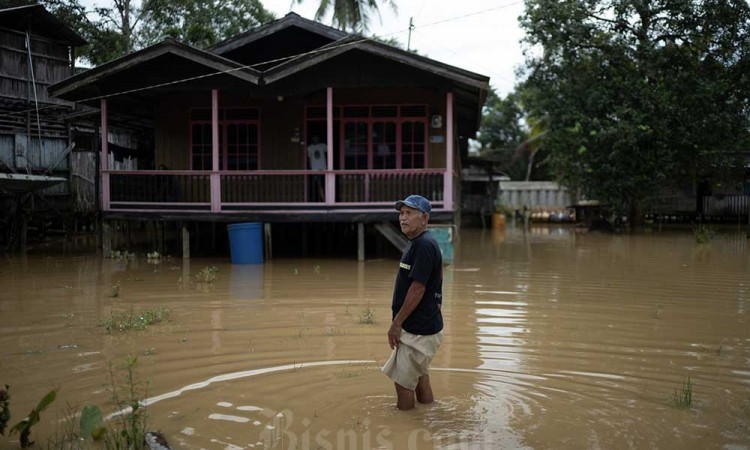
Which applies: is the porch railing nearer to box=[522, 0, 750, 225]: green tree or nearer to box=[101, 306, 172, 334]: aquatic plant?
box=[101, 306, 172, 334]: aquatic plant

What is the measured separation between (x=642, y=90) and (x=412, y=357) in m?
19.1

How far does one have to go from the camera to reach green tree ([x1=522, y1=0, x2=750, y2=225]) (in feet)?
70.1

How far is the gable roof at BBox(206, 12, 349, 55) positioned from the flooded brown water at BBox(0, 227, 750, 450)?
20.5ft

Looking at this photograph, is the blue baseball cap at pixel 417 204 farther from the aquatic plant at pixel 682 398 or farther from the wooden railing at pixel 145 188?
the wooden railing at pixel 145 188

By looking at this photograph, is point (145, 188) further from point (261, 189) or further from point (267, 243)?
point (267, 243)

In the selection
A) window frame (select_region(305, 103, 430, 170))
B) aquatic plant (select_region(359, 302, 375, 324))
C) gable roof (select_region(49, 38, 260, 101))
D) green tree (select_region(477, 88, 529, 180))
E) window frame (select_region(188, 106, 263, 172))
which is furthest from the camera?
green tree (select_region(477, 88, 529, 180))

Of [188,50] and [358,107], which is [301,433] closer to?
[188,50]

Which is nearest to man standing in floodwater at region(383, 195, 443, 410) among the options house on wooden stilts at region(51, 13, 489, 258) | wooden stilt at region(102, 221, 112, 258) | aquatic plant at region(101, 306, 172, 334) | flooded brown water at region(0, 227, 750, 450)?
flooded brown water at region(0, 227, 750, 450)

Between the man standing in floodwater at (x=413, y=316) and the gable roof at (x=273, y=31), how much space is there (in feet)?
38.4

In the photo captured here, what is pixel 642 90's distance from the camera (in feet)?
69.9

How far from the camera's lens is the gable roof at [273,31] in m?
15.7

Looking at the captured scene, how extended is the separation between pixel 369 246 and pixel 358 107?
348 centimetres

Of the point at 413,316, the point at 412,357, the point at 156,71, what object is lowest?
the point at 412,357

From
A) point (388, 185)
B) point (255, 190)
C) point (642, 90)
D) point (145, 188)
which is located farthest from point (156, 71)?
point (642, 90)
